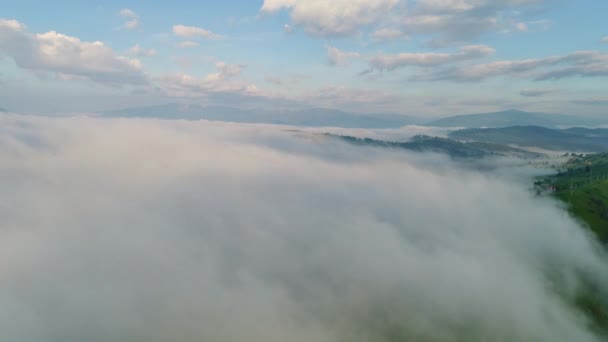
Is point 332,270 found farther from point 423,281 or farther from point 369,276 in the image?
point 423,281

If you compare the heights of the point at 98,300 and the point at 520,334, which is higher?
the point at 98,300

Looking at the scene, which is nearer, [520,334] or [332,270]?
[520,334]

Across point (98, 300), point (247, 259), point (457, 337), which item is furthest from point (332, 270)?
point (98, 300)

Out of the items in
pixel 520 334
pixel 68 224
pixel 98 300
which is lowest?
pixel 520 334

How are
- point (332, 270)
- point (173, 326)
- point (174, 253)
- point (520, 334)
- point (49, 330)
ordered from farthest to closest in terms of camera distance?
point (332, 270) → point (174, 253) → point (520, 334) → point (173, 326) → point (49, 330)

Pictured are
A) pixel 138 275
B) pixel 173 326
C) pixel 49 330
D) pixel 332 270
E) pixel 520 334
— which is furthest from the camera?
pixel 332 270

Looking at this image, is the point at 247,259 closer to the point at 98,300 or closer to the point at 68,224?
the point at 98,300

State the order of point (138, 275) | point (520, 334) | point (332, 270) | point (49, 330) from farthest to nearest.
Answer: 1. point (332, 270)
2. point (138, 275)
3. point (520, 334)
4. point (49, 330)

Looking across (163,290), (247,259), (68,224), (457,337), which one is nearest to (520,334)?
(457,337)

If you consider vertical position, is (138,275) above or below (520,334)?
above
